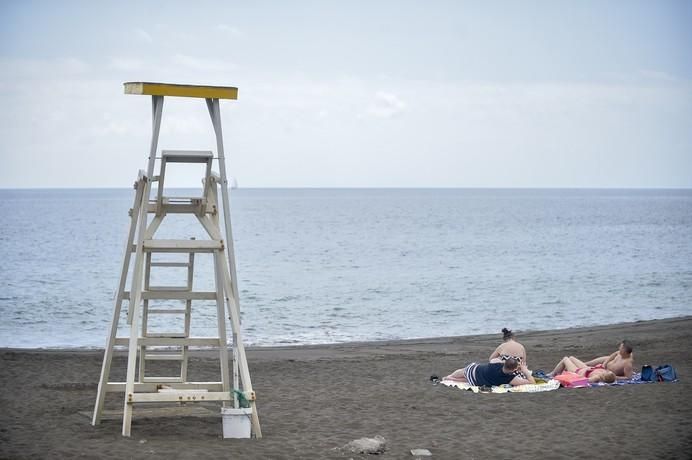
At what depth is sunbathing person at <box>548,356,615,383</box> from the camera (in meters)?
13.2

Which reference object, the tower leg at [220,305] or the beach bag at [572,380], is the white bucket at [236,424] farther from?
the beach bag at [572,380]

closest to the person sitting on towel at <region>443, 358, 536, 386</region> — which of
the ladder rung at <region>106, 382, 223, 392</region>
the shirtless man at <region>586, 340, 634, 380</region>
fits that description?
the shirtless man at <region>586, 340, 634, 380</region>

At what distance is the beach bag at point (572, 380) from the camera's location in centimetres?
1316

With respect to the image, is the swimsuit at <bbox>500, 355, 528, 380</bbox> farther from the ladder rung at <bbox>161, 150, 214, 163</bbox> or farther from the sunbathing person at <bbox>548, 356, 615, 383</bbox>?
the ladder rung at <bbox>161, 150, 214, 163</bbox>

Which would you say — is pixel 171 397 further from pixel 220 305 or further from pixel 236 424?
pixel 220 305

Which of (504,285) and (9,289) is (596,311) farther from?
(9,289)

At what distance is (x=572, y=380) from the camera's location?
13.3 m

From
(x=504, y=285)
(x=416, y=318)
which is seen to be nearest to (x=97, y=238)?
(x=504, y=285)

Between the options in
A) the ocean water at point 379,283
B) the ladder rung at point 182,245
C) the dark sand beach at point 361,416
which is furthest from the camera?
the ocean water at point 379,283

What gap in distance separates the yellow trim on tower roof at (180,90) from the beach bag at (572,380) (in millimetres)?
6592

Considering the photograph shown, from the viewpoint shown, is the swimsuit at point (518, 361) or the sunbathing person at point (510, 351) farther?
the sunbathing person at point (510, 351)

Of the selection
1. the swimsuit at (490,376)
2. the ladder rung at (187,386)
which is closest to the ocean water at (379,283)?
the swimsuit at (490,376)

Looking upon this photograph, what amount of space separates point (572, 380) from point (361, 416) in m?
3.66

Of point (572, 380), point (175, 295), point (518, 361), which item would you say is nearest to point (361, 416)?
point (175, 295)
